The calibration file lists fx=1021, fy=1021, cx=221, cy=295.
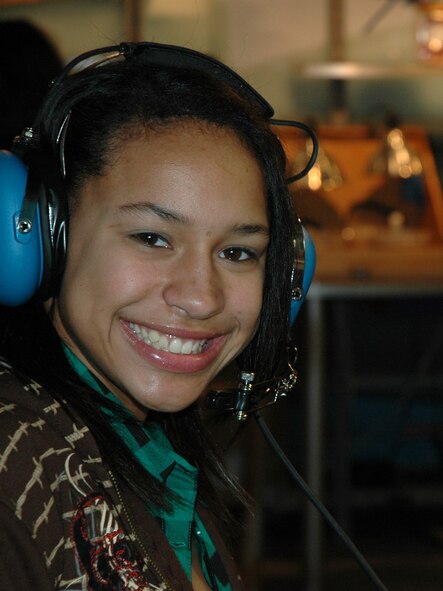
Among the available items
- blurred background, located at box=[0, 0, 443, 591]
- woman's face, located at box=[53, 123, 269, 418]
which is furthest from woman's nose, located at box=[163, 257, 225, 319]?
blurred background, located at box=[0, 0, 443, 591]

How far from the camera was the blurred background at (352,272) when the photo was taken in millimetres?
3420

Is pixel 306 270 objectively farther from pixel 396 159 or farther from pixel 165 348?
pixel 396 159

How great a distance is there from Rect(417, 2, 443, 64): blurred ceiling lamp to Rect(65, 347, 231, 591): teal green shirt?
11.7 ft

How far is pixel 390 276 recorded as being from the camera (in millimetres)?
3486

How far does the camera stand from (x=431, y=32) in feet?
14.9

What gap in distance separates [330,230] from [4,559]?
10.5ft

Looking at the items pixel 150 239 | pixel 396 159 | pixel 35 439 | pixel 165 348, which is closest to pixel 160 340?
pixel 165 348

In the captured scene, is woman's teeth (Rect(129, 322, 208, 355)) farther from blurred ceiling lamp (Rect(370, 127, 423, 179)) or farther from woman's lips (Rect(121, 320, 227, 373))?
blurred ceiling lamp (Rect(370, 127, 423, 179))

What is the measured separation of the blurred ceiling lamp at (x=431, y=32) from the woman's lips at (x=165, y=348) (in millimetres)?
3566

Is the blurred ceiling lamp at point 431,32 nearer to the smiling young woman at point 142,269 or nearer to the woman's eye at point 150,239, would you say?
the smiling young woman at point 142,269

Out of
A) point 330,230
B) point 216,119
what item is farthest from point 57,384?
point 330,230

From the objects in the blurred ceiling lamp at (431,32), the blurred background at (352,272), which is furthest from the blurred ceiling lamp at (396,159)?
the blurred ceiling lamp at (431,32)

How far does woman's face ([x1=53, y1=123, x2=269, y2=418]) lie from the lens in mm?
1134

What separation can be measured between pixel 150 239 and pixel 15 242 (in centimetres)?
15
